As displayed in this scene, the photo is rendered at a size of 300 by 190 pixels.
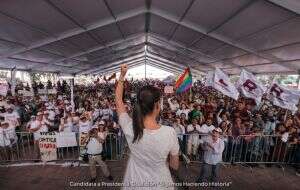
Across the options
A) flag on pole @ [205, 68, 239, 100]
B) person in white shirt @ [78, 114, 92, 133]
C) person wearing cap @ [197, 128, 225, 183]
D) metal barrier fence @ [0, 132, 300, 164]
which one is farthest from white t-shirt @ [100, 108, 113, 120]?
person wearing cap @ [197, 128, 225, 183]

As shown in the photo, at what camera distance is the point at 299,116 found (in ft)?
32.7

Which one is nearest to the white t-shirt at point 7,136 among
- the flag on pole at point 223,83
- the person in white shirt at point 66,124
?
the person in white shirt at point 66,124

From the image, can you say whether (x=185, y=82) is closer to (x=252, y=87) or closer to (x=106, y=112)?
(x=252, y=87)

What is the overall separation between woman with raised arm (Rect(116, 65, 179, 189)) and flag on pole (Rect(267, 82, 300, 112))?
784 cm

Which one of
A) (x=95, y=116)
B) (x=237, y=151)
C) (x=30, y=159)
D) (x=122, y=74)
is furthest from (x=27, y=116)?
(x=122, y=74)

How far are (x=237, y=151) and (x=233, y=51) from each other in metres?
10.8

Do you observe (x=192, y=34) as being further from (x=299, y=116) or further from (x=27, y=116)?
(x=27, y=116)

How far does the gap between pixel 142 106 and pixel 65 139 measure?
697 cm

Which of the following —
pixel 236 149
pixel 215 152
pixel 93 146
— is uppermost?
pixel 215 152

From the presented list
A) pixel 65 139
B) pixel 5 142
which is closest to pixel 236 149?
pixel 65 139

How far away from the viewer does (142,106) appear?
2117 millimetres

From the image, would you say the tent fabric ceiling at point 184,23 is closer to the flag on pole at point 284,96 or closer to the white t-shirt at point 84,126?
the flag on pole at point 284,96

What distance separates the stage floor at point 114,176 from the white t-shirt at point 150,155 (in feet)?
16.8

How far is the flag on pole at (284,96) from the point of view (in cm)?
847
